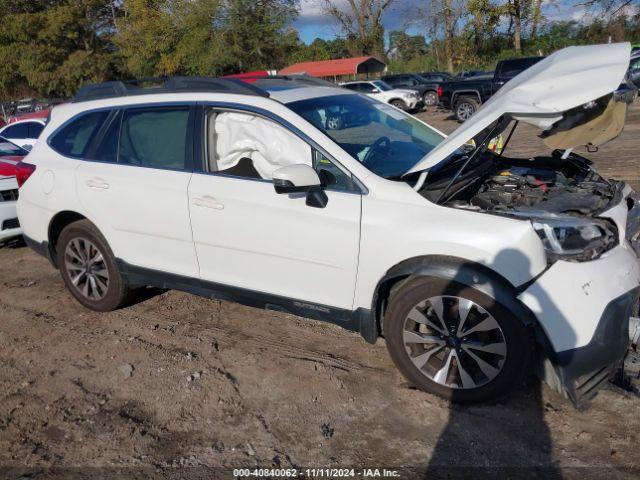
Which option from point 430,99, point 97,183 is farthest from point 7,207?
point 430,99

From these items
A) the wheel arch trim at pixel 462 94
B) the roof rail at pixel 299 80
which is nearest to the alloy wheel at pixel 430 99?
the wheel arch trim at pixel 462 94

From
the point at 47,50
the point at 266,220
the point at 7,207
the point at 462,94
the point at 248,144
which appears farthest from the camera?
the point at 47,50

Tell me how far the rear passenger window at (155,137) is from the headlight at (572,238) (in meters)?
2.46

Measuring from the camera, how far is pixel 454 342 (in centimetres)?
318

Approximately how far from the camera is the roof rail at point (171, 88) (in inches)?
153

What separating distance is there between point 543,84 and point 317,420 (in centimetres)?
230

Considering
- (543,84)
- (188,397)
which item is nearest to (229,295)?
(188,397)

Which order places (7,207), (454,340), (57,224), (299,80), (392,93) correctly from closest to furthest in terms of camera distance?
(454,340) < (299,80) < (57,224) < (7,207) < (392,93)

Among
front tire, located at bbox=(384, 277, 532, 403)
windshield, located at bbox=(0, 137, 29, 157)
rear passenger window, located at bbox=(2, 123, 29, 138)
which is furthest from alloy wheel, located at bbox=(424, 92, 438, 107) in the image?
front tire, located at bbox=(384, 277, 532, 403)

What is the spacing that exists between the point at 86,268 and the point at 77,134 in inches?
44.8

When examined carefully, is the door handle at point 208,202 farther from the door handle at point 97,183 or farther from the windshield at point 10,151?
the windshield at point 10,151

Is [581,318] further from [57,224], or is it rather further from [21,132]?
[21,132]

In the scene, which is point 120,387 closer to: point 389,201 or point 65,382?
point 65,382

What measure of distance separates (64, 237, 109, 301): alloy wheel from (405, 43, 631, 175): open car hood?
2857mm
